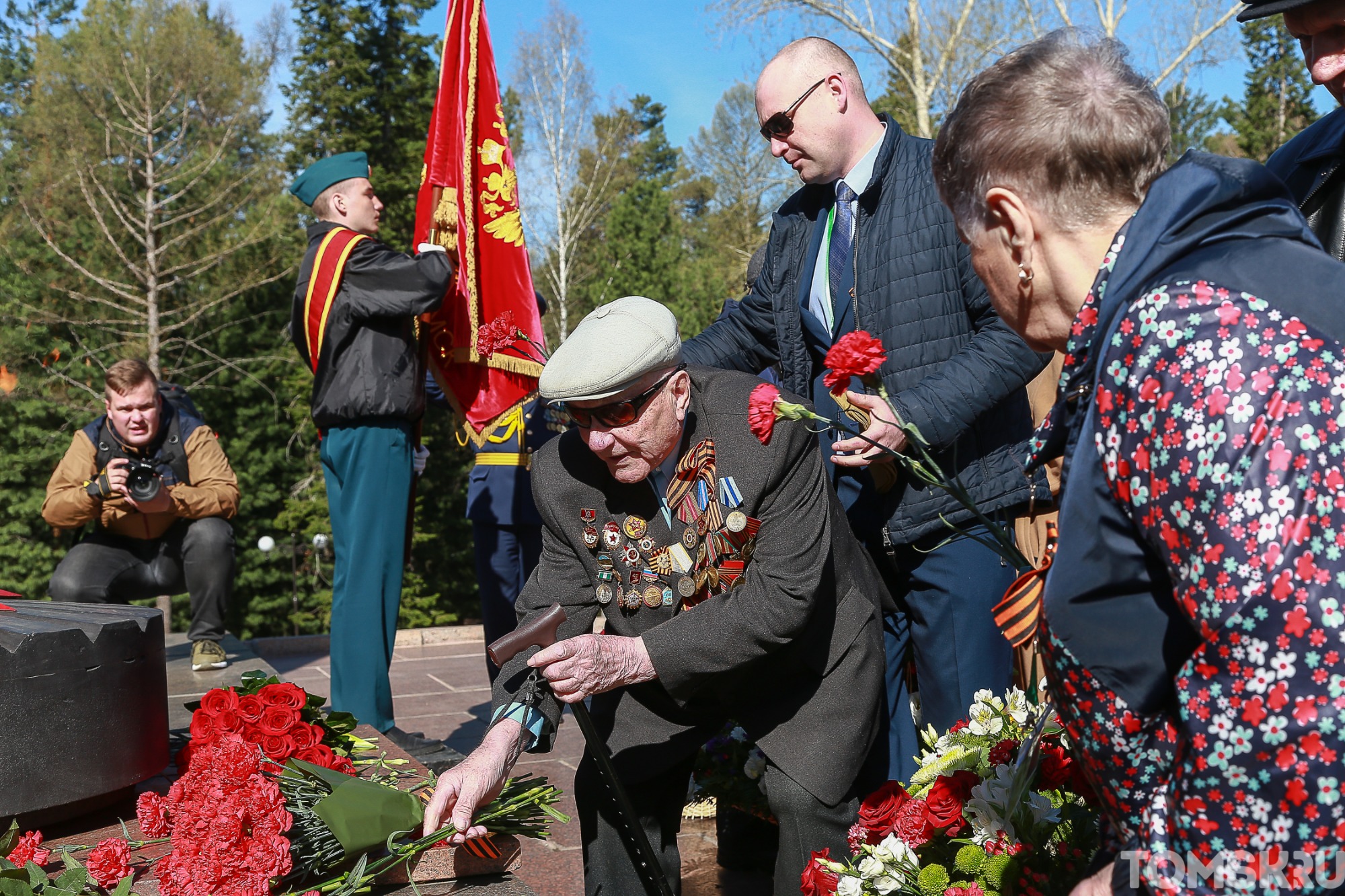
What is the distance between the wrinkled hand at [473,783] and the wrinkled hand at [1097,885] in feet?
3.92

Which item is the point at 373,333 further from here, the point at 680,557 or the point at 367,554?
the point at 680,557

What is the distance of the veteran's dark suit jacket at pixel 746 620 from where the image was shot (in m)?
2.34

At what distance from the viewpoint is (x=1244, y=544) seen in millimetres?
1049

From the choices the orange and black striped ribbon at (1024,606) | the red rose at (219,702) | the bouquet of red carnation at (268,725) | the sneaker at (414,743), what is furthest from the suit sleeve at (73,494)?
the orange and black striped ribbon at (1024,606)

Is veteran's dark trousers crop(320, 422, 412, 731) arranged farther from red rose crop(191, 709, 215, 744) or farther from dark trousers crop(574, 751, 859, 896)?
dark trousers crop(574, 751, 859, 896)

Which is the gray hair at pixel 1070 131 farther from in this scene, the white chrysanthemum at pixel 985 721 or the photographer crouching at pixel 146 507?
the photographer crouching at pixel 146 507

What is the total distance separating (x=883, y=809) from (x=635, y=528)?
0.80 metres

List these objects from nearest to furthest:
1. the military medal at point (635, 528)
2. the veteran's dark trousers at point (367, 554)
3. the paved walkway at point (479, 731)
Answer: the military medal at point (635, 528) → the paved walkway at point (479, 731) → the veteran's dark trousers at point (367, 554)

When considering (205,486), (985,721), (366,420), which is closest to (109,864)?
(985,721)

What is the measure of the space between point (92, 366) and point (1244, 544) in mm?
17099

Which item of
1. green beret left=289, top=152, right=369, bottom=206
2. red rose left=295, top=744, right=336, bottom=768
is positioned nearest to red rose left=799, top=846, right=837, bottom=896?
red rose left=295, top=744, right=336, bottom=768

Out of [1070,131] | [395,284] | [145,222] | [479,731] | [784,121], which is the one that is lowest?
[479,731]

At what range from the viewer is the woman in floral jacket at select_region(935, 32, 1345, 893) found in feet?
3.43

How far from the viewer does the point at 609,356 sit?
90.1 inches
